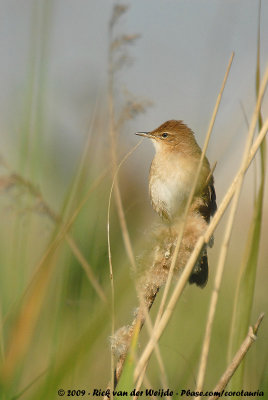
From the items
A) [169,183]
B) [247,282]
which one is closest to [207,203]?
[169,183]

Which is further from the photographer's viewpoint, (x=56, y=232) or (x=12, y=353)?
(x=56, y=232)

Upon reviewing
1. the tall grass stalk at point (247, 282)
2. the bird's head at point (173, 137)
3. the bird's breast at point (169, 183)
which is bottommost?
the bird's breast at point (169, 183)

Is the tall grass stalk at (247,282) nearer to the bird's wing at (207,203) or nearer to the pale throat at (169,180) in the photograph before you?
the bird's wing at (207,203)

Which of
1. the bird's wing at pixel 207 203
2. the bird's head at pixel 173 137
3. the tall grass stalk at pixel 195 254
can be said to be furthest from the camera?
the bird's head at pixel 173 137

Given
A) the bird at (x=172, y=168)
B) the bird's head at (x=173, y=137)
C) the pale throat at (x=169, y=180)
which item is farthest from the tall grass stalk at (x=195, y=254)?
the bird's head at (x=173, y=137)

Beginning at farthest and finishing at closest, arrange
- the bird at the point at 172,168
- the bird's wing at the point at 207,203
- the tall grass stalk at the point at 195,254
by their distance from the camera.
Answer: the bird at the point at 172,168 → the bird's wing at the point at 207,203 → the tall grass stalk at the point at 195,254

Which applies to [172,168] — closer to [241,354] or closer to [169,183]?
[169,183]

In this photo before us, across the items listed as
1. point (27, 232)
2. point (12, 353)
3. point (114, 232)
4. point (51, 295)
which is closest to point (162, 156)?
point (114, 232)

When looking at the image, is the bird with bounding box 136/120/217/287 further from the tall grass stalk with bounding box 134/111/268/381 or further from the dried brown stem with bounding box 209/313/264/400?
the dried brown stem with bounding box 209/313/264/400

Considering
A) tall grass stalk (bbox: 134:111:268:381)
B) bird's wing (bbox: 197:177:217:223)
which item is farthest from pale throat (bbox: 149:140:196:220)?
tall grass stalk (bbox: 134:111:268:381)

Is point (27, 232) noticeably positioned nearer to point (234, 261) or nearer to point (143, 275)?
point (143, 275)

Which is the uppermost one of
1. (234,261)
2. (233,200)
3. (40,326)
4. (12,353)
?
(233,200)
